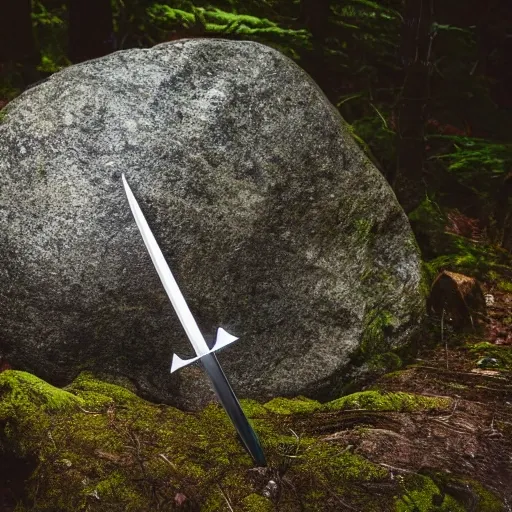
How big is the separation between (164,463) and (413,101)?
3.52 metres

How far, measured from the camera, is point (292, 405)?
329 centimetres

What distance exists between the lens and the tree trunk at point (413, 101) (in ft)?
15.2

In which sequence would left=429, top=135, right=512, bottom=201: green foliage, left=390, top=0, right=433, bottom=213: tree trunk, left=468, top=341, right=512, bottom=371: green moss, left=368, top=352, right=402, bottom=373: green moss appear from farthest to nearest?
left=429, top=135, right=512, bottom=201: green foliage → left=390, top=0, right=433, bottom=213: tree trunk → left=468, top=341, right=512, bottom=371: green moss → left=368, top=352, right=402, bottom=373: green moss

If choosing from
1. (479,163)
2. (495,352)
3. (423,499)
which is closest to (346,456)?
(423,499)

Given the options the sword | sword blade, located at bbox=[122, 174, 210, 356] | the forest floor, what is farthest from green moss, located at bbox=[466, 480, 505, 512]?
sword blade, located at bbox=[122, 174, 210, 356]

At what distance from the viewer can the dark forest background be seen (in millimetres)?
4891

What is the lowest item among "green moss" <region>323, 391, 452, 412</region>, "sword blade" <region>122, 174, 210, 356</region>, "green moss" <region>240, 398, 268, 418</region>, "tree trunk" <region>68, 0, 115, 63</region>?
"green moss" <region>323, 391, 452, 412</region>

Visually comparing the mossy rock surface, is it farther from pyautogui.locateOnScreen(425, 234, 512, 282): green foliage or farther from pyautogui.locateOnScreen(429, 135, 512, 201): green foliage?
pyautogui.locateOnScreen(429, 135, 512, 201): green foliage

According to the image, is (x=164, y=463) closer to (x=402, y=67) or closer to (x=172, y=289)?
(x=172, y=289)

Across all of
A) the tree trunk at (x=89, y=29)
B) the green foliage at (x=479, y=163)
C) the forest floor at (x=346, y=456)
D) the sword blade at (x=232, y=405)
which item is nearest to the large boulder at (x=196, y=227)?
the forest floor at (x=346, y=456)

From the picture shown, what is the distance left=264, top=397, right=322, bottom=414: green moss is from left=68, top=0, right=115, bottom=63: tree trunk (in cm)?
379

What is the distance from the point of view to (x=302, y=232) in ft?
11.7

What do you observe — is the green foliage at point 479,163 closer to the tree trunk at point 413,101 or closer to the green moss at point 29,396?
the tree trunk at point 413,101

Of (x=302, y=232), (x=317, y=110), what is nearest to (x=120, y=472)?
(x=302, y=232)
